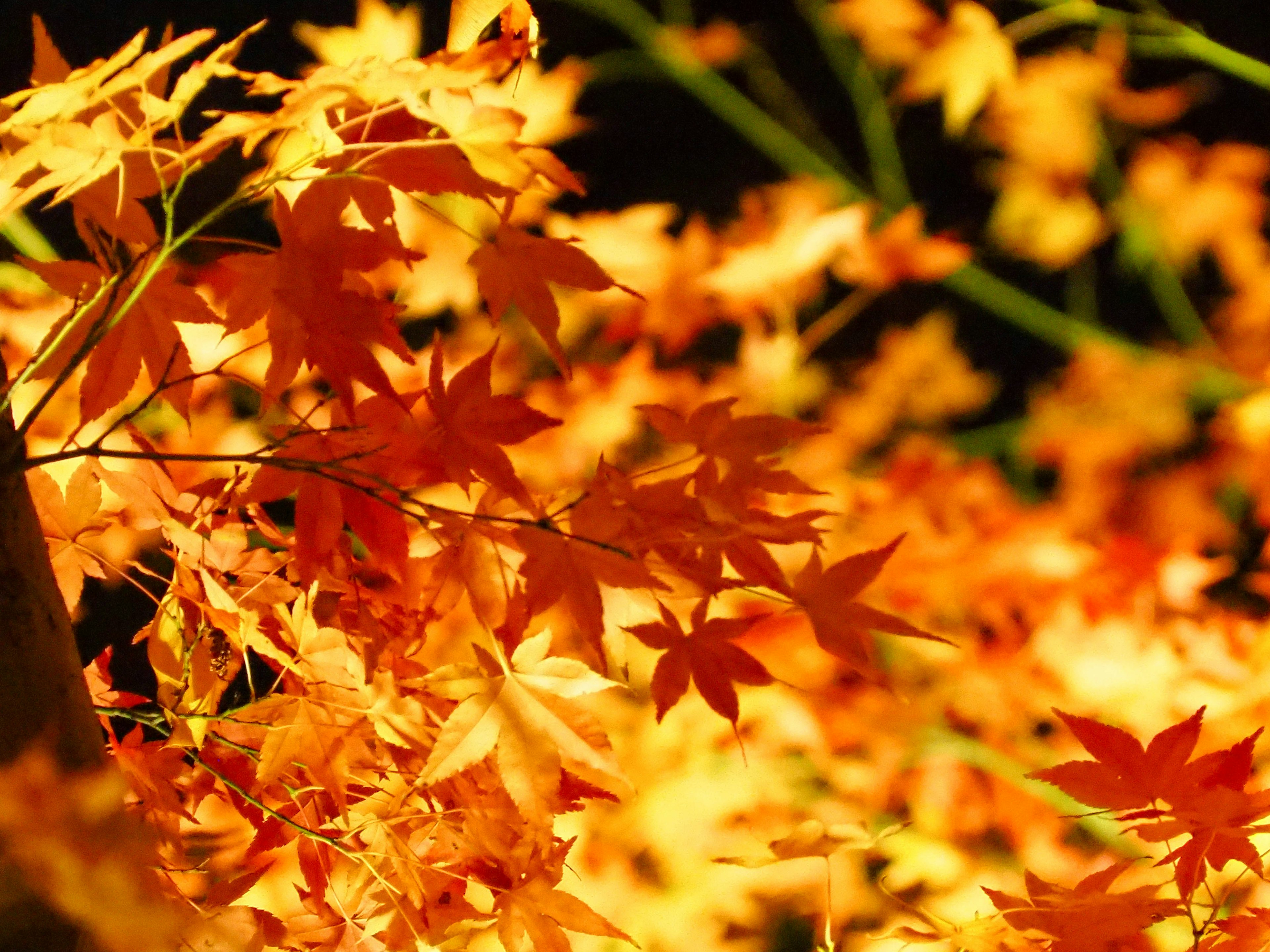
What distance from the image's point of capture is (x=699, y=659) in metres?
0.86

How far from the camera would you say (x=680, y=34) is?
2.56 m

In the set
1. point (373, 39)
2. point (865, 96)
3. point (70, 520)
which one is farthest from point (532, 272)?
point (865, 96)

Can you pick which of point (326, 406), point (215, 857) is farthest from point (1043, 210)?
point (215, 857)

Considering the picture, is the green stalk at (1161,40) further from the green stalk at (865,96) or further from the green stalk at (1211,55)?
the green stalk at (865,96)

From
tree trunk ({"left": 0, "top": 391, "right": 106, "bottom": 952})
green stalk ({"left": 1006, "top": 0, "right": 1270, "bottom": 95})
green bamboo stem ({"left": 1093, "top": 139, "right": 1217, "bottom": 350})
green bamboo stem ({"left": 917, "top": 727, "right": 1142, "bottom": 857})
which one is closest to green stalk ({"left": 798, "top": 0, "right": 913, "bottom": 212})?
green stalk ({"left": 1006, "top": 0, "right": 1270, "bottom": 95})

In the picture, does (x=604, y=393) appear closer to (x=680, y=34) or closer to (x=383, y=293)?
(x=383, y=293)

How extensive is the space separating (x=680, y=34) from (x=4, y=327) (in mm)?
1799

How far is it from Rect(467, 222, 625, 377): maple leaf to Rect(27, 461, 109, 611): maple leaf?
16.6 inches

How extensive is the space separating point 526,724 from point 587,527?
0.52 feet

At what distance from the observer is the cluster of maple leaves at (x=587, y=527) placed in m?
0.72

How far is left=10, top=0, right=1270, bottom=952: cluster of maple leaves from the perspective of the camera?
2.36ft

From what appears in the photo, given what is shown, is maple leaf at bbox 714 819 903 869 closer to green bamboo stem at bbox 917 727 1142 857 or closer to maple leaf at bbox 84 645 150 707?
maple leaf at bbox 84 645 150 707

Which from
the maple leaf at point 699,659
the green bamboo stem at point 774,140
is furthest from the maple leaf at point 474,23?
the green bamboo stem at point 774,140

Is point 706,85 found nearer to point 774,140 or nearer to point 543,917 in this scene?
point 774,140
